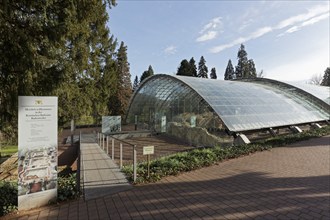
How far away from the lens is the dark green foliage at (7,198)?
4480 mm

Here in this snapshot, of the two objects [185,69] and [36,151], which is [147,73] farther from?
[36,151]

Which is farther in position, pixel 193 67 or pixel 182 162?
pixel 193 67

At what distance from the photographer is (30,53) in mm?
5082

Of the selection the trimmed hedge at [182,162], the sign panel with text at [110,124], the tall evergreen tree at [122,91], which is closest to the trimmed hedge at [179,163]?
the trimmed hedge at [182,162]

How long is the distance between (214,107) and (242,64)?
55661 mm

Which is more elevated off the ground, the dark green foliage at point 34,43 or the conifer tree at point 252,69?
the conifer tree at point 252,69

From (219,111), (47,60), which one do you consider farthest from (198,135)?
(47,60)

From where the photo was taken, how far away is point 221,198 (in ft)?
16.8

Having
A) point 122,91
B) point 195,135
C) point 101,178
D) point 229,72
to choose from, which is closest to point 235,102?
point 195,135

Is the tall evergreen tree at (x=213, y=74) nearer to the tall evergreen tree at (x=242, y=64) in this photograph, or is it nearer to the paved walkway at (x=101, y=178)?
the tall evergreen tree at (x=242, y=64)

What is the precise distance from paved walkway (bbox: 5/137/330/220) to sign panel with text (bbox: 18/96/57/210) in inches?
12.7

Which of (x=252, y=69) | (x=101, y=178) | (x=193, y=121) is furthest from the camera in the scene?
(x=252, y=69)

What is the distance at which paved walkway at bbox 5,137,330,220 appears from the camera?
14.3 ft

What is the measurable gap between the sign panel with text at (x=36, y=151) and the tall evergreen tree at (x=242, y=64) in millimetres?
65081
